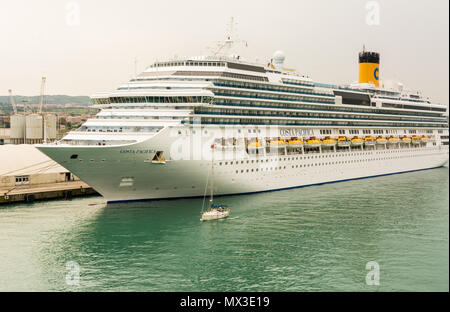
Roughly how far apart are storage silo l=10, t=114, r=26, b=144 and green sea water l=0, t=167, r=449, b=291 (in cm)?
4249

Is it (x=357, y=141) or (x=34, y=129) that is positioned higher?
(x=34, y=129)

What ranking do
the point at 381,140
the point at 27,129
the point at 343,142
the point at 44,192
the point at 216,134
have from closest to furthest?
the point at 216,134 → the point at 44,192 → the point at 343,142 → the point at 381,140 → the point at 27,129

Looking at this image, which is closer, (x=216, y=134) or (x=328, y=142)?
(x=216, y=134)

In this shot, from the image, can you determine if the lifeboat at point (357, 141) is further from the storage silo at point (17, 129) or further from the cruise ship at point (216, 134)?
the storage silo at point (17, 129)

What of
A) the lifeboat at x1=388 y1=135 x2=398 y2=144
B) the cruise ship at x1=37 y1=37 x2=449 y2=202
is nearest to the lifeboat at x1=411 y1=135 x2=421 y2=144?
the lifeboat at x1=388 y1=135 x2=398 y2=144

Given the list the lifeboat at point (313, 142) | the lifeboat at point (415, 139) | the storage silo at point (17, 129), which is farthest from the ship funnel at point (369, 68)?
the storage silo at point (17, 129)

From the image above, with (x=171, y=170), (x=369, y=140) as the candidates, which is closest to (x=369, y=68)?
(x=369, y=140)

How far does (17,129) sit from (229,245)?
60111mm

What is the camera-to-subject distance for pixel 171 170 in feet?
105

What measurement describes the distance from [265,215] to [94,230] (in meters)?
10.8

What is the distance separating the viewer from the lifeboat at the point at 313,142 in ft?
141

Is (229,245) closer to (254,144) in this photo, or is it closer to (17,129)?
(254,144)
